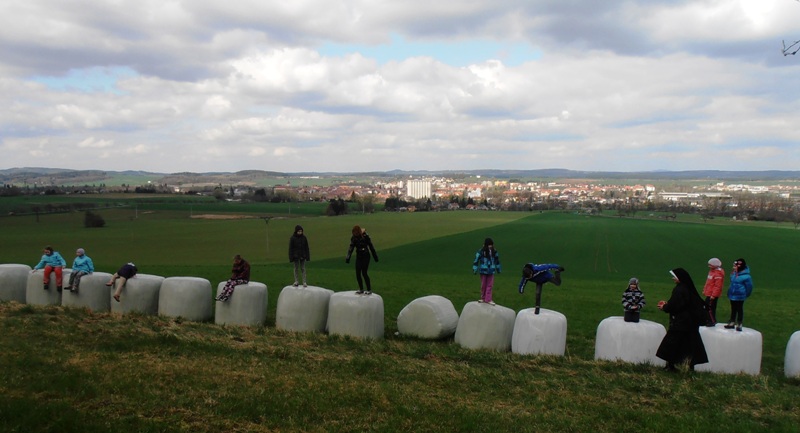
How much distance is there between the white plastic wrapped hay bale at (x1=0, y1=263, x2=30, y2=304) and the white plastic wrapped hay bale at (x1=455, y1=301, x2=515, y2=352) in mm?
12411

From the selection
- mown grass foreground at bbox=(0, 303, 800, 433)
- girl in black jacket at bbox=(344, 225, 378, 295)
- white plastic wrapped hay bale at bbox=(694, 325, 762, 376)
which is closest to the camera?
mown grass foreground at bbox=(0, 303, 800, 433)

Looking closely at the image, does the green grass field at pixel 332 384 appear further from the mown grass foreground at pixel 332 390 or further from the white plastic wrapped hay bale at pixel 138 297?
the white plastic wrapped hay bale at pixel 138 297

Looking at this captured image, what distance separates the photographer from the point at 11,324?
40.4ft

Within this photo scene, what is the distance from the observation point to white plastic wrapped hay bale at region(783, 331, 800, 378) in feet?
38.3

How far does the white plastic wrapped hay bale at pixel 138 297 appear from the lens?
50.4 ft

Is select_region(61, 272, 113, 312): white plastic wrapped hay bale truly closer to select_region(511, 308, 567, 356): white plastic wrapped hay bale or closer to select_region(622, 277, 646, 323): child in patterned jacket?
select_region(511, 308, 567, 356): white plastic wrapped hay bale

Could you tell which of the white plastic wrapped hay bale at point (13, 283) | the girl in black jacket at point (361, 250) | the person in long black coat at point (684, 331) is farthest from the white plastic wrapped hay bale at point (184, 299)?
the person in long black coat at point (684, 331)

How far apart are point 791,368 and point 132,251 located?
2114 inches

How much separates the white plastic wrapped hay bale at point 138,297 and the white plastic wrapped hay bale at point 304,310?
366 cm

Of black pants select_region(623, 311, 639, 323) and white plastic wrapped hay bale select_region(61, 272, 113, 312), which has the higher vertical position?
black pants select_region(623, 311, 639, 323)

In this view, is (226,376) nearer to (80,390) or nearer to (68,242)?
(80,390)

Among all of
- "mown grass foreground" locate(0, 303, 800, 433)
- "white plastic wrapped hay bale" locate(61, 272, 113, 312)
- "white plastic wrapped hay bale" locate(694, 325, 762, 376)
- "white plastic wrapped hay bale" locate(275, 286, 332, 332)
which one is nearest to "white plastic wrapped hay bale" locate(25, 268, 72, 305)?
"white plastic wrapped hay bale" locate(61, 272, 113, 312)

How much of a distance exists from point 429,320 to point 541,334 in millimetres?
2633

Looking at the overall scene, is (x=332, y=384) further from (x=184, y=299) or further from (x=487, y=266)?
(x=184, y=299)
